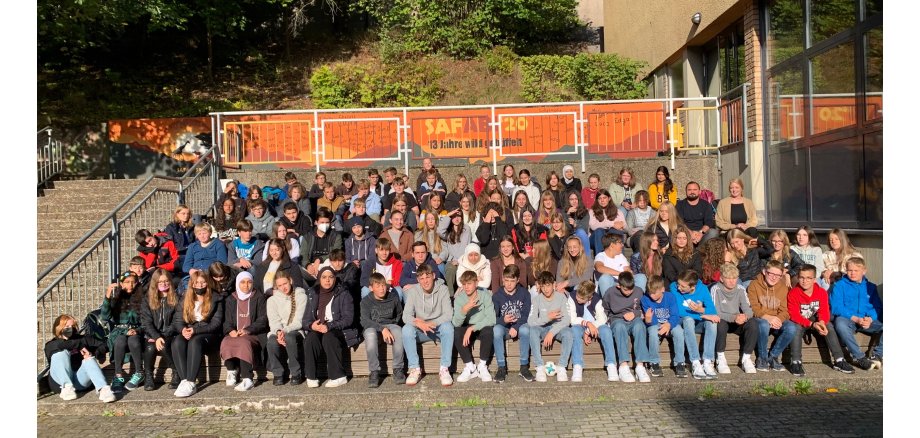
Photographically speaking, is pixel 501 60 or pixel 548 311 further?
pixel 501 60

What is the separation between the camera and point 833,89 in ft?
34.6

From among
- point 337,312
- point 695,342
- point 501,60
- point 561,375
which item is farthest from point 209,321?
point 501,60

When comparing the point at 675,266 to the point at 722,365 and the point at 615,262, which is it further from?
the point at 722,365

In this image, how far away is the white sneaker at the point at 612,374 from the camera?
771cm

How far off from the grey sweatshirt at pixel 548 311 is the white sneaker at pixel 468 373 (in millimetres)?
→ 819

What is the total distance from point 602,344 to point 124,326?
5462 millimetres

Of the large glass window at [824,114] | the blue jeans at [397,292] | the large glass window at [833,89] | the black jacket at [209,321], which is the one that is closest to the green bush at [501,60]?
the large glass window at [824,114]

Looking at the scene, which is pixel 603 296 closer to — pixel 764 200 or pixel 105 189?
pixel 764 200

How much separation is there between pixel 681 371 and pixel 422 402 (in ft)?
9.22

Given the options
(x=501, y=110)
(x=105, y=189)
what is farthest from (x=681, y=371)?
(x=105, y=189)

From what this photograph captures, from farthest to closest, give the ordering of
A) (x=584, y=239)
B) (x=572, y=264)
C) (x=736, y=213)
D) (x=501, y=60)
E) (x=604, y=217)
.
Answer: (x=501, y=60)
(x=604, y=217)
(x=736, y=213)
(x=584, y=239)
(x=572, y=264)

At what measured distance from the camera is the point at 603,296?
27.7 feet

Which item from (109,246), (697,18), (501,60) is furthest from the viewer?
(501,60)

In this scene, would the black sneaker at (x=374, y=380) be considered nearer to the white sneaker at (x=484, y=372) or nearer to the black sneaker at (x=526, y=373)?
the white sneaker at (x=484, y=372)
